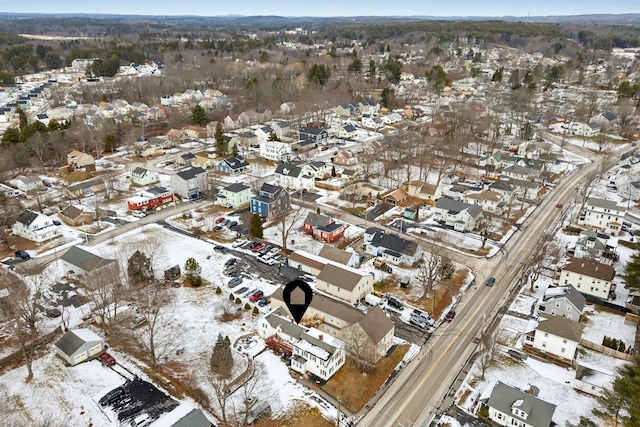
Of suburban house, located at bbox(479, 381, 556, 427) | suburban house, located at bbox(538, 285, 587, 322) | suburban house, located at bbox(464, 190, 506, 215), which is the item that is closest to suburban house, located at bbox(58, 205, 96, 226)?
suburban house, located at bbox(479, 381, 556, 427)

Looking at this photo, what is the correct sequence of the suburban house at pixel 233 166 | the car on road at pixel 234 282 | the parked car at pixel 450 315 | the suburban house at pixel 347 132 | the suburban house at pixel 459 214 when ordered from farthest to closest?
the suburban house at pixel 347 132
the suburban house at pixel 233 166
the suburban house at pixel 459 214
the car on road at pixel 234 282
the parked car at pixel 450 315

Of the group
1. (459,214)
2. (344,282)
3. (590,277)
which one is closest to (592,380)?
(590,277)

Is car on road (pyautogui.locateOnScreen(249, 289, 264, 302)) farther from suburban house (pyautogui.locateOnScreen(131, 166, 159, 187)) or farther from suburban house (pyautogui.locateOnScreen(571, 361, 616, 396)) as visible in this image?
suburban house (pyautogui.locateOnScreen(131, 166, 159, 187))

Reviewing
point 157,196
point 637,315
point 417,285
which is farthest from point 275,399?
point 157,196

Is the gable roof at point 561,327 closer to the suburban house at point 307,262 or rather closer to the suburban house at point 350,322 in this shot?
the suburban house at point 350,322

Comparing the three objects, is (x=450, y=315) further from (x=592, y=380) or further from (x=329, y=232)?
(x=329, y=232)

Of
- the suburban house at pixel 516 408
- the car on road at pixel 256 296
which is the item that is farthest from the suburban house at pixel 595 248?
the car on road at pixel 256 296

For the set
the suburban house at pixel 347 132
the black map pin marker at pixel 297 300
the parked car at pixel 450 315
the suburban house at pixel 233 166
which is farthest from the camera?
the suburban house at pixel 347 132
